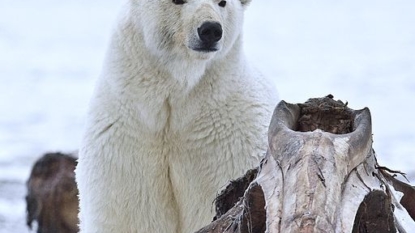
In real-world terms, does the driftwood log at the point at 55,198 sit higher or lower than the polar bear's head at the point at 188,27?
higher

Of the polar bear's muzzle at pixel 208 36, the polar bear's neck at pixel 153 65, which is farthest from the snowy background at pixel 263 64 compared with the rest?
the polar bear's muzzle at pixel 208 36

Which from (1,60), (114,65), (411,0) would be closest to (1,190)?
(114,65)

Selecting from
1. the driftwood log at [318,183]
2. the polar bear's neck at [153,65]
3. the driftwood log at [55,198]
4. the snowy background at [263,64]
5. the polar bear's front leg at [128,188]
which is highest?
the snowy background at [263,64]

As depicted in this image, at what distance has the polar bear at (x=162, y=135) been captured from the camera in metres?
6.45

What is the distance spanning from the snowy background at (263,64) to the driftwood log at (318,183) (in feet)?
20.3

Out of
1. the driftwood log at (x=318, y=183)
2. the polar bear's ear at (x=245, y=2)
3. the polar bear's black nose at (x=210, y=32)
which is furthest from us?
the polar bear's ear at (x=245, y=2)

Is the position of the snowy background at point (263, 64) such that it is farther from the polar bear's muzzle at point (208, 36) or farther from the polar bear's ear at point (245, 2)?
the polar bear's muzzle at point (208, 36)

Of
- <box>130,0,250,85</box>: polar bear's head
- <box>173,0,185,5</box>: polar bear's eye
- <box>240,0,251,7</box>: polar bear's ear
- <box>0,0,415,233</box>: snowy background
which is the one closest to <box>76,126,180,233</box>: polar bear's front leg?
<box>130,0,250,85</box>: polar bear's head

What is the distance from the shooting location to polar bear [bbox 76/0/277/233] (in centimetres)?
645

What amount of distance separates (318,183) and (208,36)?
3.10m

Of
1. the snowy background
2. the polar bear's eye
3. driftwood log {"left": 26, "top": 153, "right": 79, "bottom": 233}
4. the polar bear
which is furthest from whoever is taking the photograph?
the snowy background

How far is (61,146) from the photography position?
44.4ft

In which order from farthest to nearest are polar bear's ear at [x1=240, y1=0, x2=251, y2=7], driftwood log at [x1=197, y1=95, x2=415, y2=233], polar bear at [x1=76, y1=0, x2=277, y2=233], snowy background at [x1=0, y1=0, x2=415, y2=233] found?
1. snowy background at [x1=0, y1=0, x2=415, y2=233]
2. polar bear's ear at [x1=240, y1=0, x2=251, y2=7]
3. polar bear at [x1=76, y1=0, x2=277, y2=233]
4. driftwood log at [x1=197, y1=95, x2=415, y2=233]

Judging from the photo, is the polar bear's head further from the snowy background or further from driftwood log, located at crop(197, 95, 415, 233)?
the snowy background
